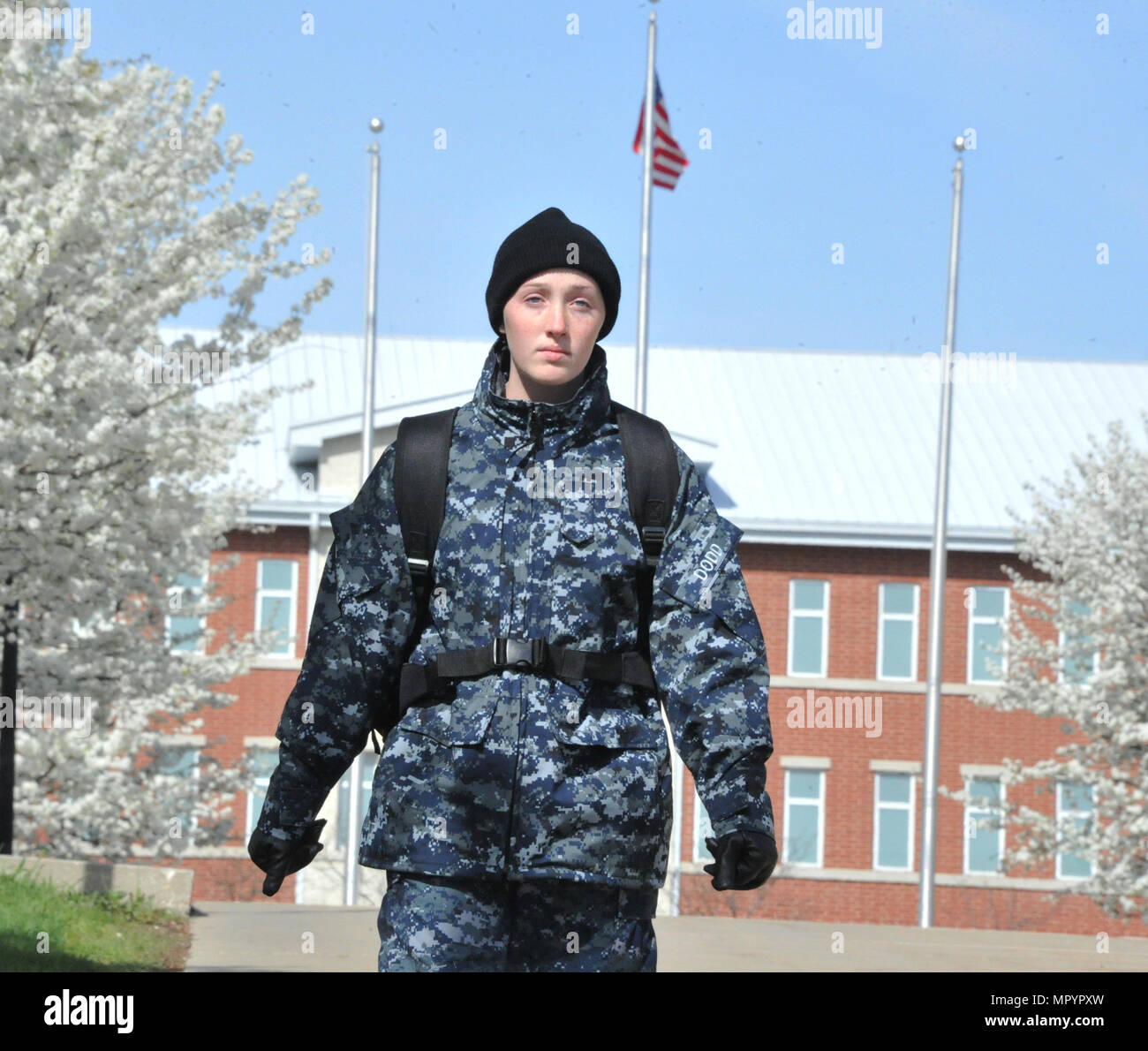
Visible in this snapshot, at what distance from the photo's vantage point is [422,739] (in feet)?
12.2

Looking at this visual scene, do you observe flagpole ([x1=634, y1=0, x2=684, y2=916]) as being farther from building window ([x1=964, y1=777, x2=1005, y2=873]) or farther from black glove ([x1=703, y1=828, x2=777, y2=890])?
black glove ([x1=703, y1=828, x2=777, y2=890])

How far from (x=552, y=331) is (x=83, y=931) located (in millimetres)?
6786

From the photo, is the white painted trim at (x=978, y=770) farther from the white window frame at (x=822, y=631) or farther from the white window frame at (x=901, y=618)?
the white window frame at (x=822, y=631)

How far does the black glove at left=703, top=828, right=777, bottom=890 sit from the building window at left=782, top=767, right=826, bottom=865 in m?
29.3

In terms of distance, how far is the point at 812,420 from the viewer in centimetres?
3622

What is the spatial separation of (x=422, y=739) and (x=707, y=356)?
115 feet

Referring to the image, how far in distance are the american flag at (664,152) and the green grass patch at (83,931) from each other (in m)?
12.5

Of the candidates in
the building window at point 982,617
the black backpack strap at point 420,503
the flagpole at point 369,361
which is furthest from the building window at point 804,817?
the black backpack strap at point 420,503

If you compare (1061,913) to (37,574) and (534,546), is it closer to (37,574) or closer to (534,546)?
(37,574)

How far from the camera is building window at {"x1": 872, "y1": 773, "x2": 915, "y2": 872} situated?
107 feet

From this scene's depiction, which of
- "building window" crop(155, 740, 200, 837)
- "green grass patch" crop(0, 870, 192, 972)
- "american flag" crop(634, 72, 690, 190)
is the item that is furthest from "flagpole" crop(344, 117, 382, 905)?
"green grass patch" crop(0, 870, 192, 972)

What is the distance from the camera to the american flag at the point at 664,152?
22.1 m

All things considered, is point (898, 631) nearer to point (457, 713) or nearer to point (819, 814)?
point (819, 814)

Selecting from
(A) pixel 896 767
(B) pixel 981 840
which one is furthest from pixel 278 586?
(B) pixel 981 840
